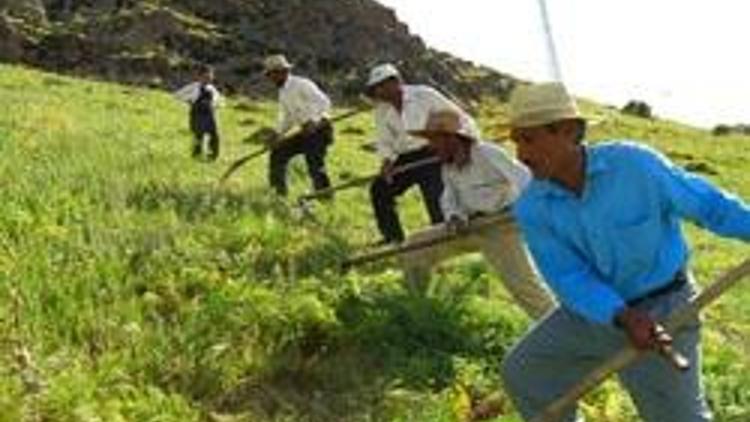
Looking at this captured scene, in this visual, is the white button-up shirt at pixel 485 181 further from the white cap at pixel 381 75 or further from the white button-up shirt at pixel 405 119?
the white cap at pixel 381 75

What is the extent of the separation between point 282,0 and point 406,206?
155 ft

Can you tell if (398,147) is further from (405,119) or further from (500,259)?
(500,259)

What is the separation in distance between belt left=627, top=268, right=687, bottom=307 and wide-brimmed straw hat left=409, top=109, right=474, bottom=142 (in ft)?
12.1

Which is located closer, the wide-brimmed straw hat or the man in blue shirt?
the man in blue shirt

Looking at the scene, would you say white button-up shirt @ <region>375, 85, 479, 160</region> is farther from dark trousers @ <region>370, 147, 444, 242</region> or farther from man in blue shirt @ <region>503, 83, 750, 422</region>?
man in blue shirt @ <region>503, 83, 750, 422</region>

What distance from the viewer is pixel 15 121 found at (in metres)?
20.3

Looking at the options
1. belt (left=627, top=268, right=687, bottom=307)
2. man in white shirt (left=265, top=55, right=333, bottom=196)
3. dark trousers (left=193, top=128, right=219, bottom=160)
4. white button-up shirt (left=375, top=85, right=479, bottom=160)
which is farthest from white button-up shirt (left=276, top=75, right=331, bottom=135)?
belt (left=627, top=268, right=687, bottom=307)

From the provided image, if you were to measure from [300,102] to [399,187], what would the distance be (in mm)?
4087

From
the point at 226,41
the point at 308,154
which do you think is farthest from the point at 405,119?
the point at 226,41

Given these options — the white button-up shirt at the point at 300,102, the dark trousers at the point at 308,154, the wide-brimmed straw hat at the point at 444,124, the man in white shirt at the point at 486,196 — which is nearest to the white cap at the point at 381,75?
the man in white shirt at the point at 486,196

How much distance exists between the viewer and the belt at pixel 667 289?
713cm

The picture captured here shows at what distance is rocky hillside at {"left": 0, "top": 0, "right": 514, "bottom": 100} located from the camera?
54.8 metres

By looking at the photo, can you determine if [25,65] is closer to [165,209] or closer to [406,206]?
[406,206]

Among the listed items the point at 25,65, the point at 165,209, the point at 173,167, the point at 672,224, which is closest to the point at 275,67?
the point at 173,167
